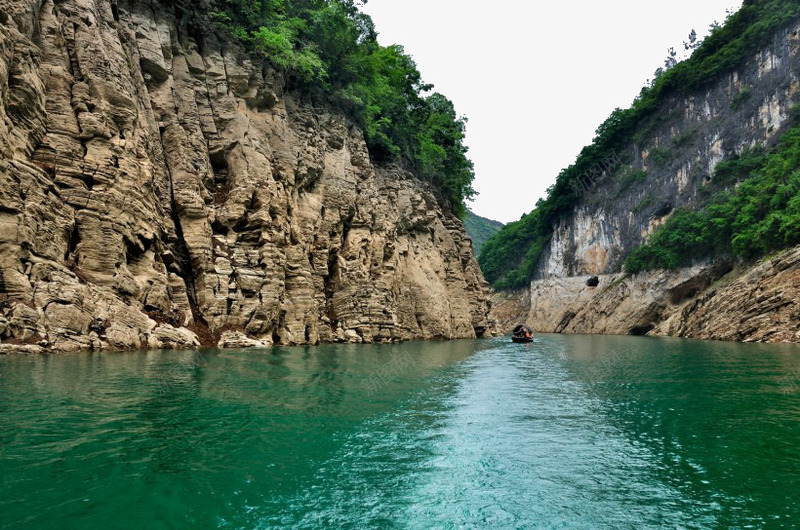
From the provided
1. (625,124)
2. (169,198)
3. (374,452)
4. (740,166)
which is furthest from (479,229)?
(374,452)

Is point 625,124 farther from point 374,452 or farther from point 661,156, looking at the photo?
point 374,452

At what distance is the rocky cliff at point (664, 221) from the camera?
122 feet

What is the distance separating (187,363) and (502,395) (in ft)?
30.7

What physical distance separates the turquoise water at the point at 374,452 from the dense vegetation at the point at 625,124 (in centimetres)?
5747

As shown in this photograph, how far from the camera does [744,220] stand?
42.9 m

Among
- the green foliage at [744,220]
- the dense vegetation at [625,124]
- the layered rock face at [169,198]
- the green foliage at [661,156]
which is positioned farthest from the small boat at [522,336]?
the dense vegetation at [625,124]

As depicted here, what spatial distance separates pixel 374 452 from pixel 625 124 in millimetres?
73462

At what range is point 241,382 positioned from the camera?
1246 centimetres

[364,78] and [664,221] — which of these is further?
[664,221]

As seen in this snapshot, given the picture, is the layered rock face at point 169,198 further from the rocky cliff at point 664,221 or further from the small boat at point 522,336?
the rocky cliff at point 664,221

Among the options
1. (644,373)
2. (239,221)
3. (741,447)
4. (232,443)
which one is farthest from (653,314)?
(232,443)

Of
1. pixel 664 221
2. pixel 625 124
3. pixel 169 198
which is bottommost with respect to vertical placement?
pixel 169 198

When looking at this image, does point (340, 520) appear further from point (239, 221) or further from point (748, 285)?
point (748, 285)

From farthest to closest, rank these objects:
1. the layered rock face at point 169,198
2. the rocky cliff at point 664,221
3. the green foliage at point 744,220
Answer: the green foliage at point 744,220, the rocky cliff at point 664,221, the layered rock face at point 169,198
